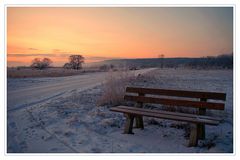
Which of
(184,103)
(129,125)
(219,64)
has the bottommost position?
(129,125)

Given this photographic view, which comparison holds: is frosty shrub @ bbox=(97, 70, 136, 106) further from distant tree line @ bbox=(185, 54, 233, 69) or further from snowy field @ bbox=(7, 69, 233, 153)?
distant tree line @ bbox=(185, 54, 233, 69)

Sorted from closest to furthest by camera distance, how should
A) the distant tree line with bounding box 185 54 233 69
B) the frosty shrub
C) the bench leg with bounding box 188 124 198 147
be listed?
the bench leg with bounding box 188 124 198 147, the frosty shrub, the distant tree line with bounding box 185 54 233 69

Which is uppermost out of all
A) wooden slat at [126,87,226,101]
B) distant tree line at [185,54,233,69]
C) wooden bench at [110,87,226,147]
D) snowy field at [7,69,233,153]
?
distant tree line at [185,54,233,69]

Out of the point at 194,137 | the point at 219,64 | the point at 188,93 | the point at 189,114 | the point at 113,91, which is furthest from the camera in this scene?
the point at 219,64

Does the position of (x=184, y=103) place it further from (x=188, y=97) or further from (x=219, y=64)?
(x=219, y=64)

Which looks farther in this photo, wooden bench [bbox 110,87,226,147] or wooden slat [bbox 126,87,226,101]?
wooden slat [bbox 126,87,226,101]

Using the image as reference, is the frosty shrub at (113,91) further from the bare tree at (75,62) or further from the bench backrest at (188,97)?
the bare tree at (75,62)

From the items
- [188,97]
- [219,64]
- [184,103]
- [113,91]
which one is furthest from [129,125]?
[219,64]

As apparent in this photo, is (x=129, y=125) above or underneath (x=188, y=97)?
underneath

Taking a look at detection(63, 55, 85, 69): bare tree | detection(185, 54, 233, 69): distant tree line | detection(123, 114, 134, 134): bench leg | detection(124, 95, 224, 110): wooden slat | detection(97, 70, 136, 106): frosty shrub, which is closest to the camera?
detection(124, 95, 224, 110): wooden slat

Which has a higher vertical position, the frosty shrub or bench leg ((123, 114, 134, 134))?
the frosty shrub

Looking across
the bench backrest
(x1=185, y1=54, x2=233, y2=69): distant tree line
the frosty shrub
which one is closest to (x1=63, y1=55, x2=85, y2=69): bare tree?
(x1=185, y1=54, x2=233, y2=69): distant tree line

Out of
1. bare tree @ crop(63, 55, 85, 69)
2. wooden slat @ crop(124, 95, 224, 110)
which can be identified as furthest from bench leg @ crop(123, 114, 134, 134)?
bare tree @ crop(63, 55, 85, 69)
